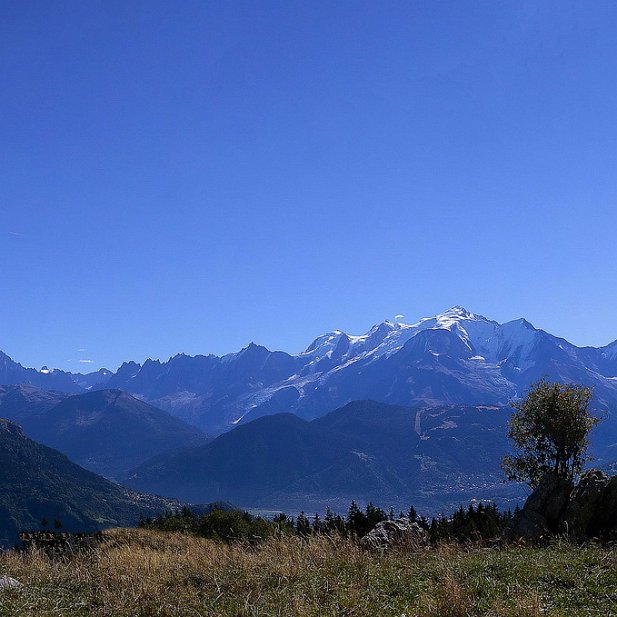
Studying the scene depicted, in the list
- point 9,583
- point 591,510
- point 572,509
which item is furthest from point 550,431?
point 9,583

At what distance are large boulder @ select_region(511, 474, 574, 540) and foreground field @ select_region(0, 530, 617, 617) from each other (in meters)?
11.6

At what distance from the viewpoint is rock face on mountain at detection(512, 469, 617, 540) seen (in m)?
21.5

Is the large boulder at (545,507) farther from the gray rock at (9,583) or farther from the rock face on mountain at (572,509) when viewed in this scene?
the gray rock at (9,583)

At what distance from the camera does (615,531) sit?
19.0 meters

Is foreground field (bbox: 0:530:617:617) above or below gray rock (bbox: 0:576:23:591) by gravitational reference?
above

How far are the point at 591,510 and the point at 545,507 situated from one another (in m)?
6.99

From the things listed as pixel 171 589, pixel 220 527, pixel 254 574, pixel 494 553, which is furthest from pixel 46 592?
pixel 220 527

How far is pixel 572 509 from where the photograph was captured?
2633cm

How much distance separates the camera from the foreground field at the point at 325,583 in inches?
429

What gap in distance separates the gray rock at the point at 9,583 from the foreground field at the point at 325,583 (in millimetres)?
291

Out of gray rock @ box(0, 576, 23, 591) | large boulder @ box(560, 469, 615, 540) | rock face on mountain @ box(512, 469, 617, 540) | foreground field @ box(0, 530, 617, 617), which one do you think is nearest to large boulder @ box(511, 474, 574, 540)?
rock face on mountain @ box(512, 469, 617, 540)

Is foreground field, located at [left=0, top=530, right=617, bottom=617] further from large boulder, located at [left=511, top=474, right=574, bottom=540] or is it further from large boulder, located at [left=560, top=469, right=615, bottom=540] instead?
large boulder, located at [left=511, top=474, right=574, bottom=540]

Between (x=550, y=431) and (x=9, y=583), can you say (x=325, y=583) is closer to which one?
(x=9, y=583)

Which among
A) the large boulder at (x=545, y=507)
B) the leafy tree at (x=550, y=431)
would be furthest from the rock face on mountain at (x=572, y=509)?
the leafy tree at (x=550, y=431)
